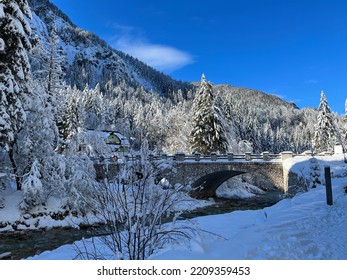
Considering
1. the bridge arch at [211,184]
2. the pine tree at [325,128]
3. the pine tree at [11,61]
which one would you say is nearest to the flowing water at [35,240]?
the pine tree at [11,61]

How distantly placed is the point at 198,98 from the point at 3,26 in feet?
78.3

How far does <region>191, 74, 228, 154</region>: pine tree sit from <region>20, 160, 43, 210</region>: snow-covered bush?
19470mm

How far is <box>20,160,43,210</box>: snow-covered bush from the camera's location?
59.2 ft

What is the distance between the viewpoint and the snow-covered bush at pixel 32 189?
→ 18.0m

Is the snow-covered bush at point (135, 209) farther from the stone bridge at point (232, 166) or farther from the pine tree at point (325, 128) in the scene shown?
the pine tree at point (325, 128)

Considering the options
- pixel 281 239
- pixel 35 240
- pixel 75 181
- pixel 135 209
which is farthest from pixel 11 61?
pixel 281 239

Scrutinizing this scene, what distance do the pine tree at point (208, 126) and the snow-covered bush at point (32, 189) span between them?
19.5 metres

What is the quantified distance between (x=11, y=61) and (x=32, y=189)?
23.9 ft

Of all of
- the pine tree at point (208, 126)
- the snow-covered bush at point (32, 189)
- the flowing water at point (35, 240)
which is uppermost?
the pine tree at point (208, 126)

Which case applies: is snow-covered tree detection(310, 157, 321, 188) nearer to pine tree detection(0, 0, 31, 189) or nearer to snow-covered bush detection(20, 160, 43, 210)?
snow-covered bush detection(20, 160, 43, 210)

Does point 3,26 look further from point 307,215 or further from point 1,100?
point 307,215

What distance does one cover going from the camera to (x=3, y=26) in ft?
50.4

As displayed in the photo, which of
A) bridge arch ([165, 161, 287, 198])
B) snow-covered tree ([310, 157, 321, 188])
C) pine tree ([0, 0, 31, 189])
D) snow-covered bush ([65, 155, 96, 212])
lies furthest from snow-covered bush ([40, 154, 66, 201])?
snow-covered tree ([310, 157, 321, 188])

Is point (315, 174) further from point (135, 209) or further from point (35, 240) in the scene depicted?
point (35, 240)
